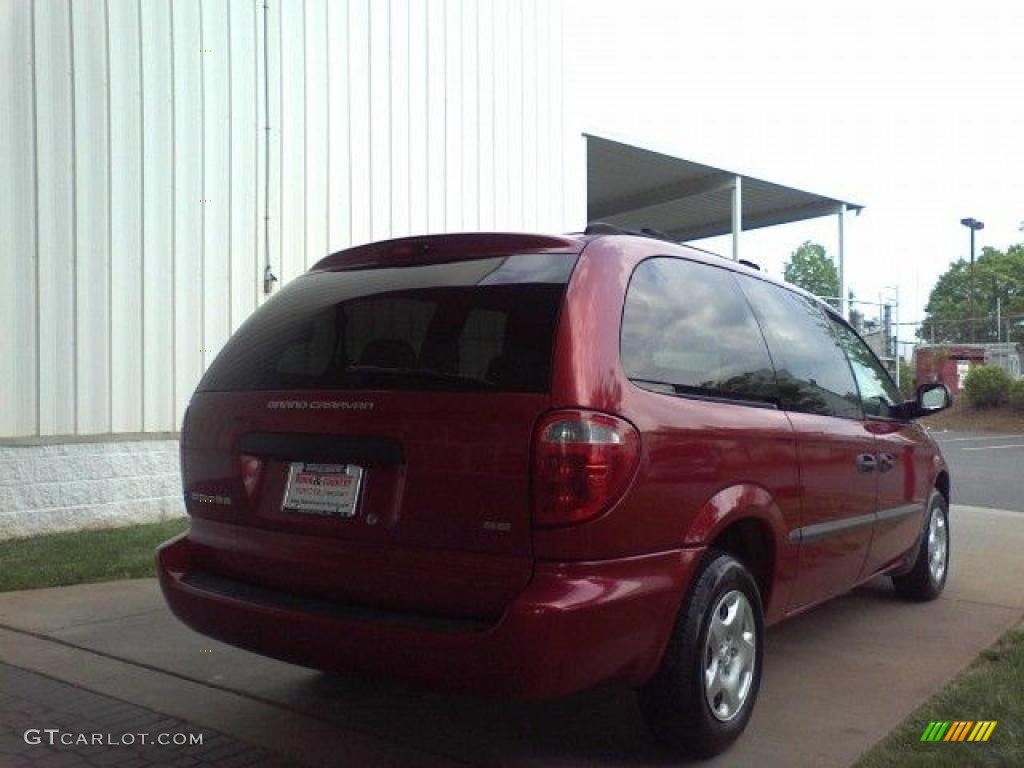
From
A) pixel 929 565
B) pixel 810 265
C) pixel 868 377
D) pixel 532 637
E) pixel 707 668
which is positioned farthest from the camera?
pixel 810 265

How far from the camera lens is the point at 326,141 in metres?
9.38

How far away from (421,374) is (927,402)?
371cm

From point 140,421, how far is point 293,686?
4.46 m

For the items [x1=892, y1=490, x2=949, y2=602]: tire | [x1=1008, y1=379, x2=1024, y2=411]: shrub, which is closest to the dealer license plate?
[x1=892, y1=490, x2=949, y2=602]: tire

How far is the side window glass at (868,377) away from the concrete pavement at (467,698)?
1.21 m

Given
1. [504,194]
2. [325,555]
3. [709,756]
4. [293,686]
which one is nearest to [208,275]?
[504,194]

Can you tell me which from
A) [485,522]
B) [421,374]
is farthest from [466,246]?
[485,522]

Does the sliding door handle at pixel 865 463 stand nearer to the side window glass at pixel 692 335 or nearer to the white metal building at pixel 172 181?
the side window glass at pixel 692 335

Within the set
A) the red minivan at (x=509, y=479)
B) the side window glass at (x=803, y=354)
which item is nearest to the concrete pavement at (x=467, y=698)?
the red minivan at (x=509, y=479)

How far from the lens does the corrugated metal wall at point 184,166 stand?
7293 mm

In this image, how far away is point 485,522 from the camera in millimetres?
2869

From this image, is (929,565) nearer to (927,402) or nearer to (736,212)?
(927,402)

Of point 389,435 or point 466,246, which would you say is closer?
point 389,435

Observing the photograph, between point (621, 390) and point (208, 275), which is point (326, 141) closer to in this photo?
point (208, 275)
